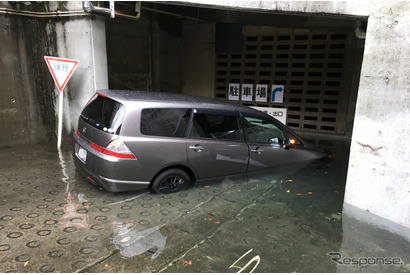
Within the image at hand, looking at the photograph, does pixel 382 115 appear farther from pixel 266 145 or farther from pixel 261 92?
pixel 261 92

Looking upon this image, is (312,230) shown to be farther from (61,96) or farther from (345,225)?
(61,96)

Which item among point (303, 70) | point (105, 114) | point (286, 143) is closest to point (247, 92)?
point (303, 70)

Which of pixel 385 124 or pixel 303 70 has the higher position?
pixel 303 70

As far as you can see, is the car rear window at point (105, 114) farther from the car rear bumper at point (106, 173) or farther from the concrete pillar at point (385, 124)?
the concrete pillar at point (385, 124)

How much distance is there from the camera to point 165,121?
4652mm

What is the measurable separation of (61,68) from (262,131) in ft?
15.5

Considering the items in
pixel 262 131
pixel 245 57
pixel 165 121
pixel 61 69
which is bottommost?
pixel 262 131

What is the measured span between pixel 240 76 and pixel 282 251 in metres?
8.24

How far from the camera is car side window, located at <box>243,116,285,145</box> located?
5492 mm

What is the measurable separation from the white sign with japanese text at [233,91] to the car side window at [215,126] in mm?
5740

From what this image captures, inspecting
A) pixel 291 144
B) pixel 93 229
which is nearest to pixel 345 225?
pixel 291 144

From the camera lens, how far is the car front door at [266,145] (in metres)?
5.50

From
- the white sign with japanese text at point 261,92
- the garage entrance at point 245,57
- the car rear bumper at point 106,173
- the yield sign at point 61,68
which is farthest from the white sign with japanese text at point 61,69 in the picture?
the white sign with japanese text at point 261,92

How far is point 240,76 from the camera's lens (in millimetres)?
10883
